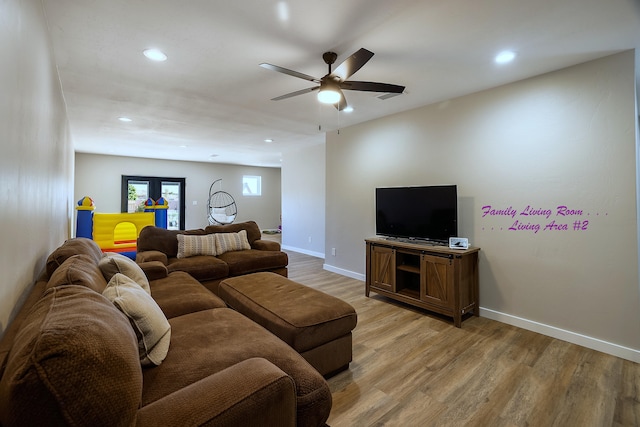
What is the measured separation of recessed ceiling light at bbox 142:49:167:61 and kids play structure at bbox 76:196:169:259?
3036 mm

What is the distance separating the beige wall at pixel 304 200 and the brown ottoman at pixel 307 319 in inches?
159

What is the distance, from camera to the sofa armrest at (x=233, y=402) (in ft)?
2.95

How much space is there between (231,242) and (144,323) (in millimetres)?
2877

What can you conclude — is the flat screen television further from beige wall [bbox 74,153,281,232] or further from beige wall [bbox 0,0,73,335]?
beige wall [bbox 74,153,281,232]

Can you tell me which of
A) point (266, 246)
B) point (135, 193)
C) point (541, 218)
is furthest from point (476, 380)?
point (135, 193)


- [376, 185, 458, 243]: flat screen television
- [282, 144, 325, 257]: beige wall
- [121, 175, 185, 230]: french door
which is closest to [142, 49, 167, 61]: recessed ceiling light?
[376, 185, 458, 243]: flat screen television

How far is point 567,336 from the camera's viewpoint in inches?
104

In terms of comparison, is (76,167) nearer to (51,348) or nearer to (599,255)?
(51,348)

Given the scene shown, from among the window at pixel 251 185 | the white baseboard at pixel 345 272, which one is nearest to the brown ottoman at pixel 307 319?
the white baseboard at pixel 345 272

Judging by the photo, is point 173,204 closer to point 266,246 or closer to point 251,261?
point 266,246

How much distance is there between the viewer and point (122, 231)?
5.25 m

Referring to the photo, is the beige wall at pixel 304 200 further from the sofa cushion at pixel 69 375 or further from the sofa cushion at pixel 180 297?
the sofa cushion at pixel 69 375

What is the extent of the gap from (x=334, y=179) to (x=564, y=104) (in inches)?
124

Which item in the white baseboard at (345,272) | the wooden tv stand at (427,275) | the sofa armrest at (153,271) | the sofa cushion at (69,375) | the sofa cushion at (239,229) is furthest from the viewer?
the white baseboard at (345,272)
